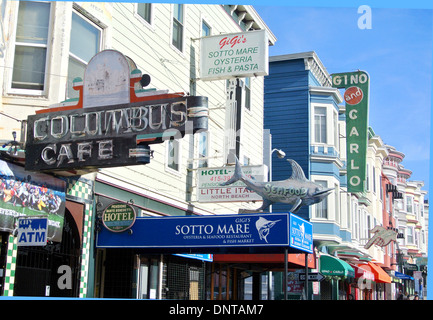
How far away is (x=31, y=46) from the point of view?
35.0 feet

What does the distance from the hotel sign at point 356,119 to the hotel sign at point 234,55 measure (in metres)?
7.59

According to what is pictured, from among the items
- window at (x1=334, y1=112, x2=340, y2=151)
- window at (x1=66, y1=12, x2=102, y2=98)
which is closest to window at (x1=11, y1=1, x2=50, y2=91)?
window at (x1=66, y1=12, x2=102, y2=98)

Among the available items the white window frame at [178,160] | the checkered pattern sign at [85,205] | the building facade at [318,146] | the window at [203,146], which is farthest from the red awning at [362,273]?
the checkered pattern sign at [85,205]

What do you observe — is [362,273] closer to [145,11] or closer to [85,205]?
[145,11]

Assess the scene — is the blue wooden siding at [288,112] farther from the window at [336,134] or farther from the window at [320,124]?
the window at [336,134]

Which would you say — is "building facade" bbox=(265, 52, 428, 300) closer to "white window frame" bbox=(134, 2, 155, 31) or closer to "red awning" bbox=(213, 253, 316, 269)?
"red awning" bbox=(213, 253, 316, 269)

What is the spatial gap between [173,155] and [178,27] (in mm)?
3450

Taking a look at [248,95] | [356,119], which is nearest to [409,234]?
[356,119]

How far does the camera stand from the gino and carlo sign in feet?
38.5

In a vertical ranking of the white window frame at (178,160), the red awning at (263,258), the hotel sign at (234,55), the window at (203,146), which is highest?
the hotel sign at (234,55)

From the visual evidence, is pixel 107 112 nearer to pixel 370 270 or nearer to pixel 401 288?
pixel 370 270

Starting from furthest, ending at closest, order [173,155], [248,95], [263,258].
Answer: [248,95] < [263,258] < [173,155]

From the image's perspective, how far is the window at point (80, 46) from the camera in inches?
448
